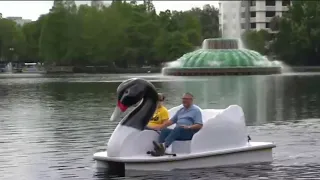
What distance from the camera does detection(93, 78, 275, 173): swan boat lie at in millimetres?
13172

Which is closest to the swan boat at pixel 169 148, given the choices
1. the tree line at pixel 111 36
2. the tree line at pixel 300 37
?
the tree line at pixel 111 36

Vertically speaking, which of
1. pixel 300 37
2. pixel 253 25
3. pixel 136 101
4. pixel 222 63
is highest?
pixel 253 25

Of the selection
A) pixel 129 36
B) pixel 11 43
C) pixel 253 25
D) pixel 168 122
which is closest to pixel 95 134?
pixel 168 122

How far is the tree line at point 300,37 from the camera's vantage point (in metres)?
98.6

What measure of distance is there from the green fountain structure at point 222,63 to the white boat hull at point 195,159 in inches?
1977

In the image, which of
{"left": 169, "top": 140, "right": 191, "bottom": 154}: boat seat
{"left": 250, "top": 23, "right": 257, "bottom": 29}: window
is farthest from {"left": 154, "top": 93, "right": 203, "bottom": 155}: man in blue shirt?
{"left": 250, "top": 23, "right": 257, "bottom": 29}: window

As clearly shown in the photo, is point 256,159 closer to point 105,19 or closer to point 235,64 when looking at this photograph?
point 235,64

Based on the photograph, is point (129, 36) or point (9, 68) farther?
point (9, 68)

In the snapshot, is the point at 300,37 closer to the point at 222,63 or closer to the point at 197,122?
the point at 222,63

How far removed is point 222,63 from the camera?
66188mm

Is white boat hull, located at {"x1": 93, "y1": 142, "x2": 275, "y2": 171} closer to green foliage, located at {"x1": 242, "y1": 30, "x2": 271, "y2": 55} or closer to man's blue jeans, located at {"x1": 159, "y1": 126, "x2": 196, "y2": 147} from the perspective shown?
man's blue jeans, located at {"x1": 159, "y1": 126, "x2": 196, "y2": 147}

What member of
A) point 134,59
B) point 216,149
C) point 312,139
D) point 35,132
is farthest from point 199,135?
point 134,59

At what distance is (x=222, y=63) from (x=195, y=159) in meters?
53.2

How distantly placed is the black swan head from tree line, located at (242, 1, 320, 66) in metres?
86.4
